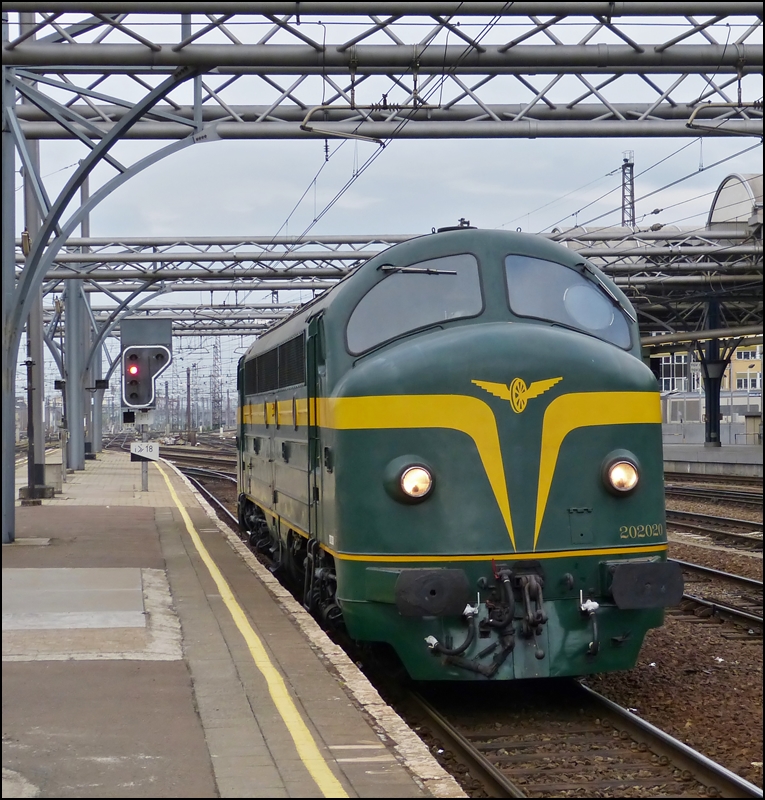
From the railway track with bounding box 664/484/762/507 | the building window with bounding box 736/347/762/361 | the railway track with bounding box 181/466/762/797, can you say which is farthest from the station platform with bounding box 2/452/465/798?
the building window with bounding box 736/347/762/361

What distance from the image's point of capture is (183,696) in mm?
6820

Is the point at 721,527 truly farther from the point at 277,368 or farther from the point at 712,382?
the point at 712,382

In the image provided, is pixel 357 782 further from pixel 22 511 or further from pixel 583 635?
pixel 22 511

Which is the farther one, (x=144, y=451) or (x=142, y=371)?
(x=144, y=451)

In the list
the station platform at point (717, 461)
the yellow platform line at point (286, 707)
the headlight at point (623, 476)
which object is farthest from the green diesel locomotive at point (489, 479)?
the station platform at point (717, 461)

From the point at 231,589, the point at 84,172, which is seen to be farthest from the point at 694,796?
the point at 84,172

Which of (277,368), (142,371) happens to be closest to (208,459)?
(142,371)

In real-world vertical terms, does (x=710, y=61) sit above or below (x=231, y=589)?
above

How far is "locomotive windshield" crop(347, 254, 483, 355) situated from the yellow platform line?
2333 millimetres

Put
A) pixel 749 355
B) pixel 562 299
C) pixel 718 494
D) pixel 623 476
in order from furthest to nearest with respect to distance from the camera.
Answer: pixel 749 355
pixel 718 494
pixel 562 299
pixel 623 476

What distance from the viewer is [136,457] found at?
26688 mm

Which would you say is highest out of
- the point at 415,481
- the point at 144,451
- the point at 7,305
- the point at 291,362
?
the point at 7,305

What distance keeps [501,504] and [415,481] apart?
1.93 feet

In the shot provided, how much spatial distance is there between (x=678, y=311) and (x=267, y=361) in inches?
1382
